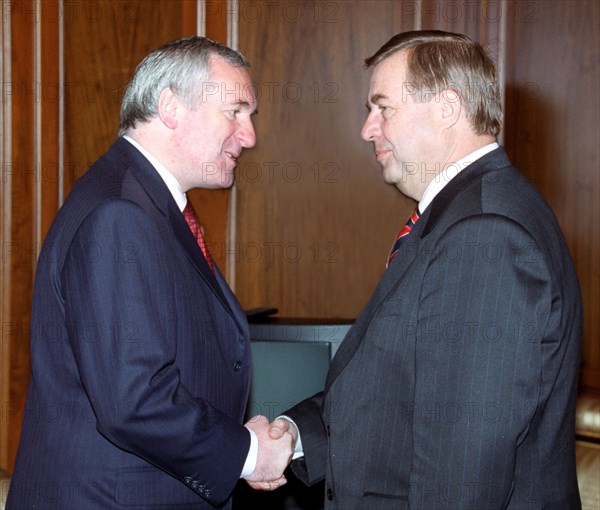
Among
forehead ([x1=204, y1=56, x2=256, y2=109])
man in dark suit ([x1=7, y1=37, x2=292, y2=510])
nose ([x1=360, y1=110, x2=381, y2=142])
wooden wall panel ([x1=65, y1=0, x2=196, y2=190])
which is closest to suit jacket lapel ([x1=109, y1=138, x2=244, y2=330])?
man in dark suit ([x1=7, y1=37, x2=292, y2=510])

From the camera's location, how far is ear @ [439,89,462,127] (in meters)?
1.85

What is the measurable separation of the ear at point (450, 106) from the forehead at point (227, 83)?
0.48m

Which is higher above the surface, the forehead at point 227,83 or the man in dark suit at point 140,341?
the forehead at point 227,83

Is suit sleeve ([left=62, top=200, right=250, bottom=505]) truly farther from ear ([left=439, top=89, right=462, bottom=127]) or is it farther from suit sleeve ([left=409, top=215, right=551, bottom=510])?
ear ([left=439, top=89, right=462, bottom=127])

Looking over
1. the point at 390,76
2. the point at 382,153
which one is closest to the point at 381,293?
the point at 382,153

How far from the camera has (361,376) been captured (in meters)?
1.76

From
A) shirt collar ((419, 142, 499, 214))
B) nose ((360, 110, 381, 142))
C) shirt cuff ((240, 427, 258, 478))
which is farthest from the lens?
nose ((360, 110, 381, 142))

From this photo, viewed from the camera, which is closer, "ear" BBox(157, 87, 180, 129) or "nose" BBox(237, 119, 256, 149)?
"ear" BBox(157, 87, 180, 129)

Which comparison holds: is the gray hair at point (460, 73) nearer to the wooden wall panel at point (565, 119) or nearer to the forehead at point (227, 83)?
the forehead at point (227, 83)

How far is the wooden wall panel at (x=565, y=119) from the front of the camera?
296 cm

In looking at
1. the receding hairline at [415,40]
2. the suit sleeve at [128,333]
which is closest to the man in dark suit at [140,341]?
the suit sleeve at [128,333]

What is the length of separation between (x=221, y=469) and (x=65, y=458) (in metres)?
0.31

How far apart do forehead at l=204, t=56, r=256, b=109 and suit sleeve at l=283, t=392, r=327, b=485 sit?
803 mm

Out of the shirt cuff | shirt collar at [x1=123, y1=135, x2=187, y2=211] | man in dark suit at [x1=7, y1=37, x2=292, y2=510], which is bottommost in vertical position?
the shirt cuff
